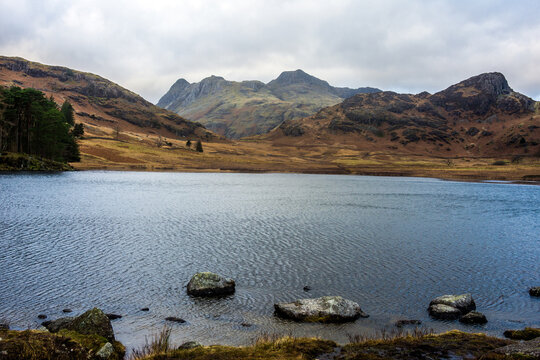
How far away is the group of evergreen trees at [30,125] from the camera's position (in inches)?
3905

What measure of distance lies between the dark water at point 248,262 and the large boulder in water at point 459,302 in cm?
114

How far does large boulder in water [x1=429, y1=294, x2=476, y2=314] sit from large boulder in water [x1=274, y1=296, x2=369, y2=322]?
5.10 metres

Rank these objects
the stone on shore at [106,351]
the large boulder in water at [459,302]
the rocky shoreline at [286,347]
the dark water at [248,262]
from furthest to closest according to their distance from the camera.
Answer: the large boulder in water at [459,302]
the dark water at [248,262]
the stone on shore at [106,351]
the rocky shoreline at [286,347]

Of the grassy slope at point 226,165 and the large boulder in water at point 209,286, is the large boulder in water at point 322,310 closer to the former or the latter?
the large boulder in water at point 209,286

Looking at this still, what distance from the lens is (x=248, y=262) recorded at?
30.2m

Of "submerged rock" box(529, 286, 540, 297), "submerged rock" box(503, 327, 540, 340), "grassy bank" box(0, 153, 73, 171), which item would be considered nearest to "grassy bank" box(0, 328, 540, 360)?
"submerged rock" box(503, 327, 540, 340)

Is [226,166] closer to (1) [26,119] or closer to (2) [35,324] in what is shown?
(1) [26,119]

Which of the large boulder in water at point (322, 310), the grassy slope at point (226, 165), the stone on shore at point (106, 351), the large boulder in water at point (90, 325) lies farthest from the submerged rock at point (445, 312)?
the grassy slope at point (226, 165)

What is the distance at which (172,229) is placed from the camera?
41938 millimetres

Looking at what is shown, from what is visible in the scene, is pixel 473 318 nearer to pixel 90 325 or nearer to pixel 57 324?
pixel 90 325

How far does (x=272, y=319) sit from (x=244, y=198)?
54.2 meters

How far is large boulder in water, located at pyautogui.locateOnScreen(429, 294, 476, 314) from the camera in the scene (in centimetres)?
2109

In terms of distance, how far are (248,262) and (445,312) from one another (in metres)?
15.6

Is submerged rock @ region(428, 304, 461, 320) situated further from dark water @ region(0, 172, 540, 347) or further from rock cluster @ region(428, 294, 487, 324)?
dark water @ region(0, 172, 540, 347)
